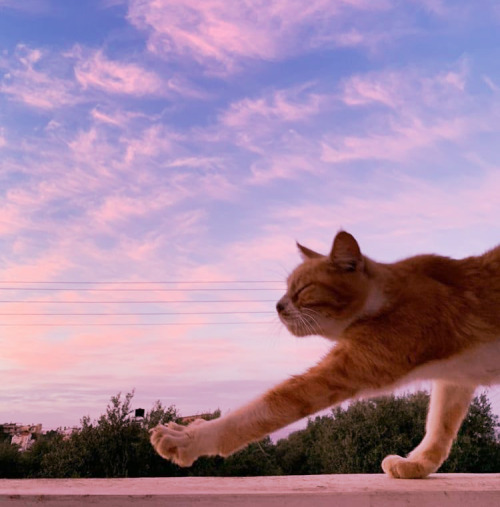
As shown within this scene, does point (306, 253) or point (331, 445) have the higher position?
point (306, 253)

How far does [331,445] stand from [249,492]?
899 centimetres

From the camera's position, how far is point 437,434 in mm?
2432

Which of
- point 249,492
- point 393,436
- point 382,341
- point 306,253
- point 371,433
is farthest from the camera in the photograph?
point 371,433

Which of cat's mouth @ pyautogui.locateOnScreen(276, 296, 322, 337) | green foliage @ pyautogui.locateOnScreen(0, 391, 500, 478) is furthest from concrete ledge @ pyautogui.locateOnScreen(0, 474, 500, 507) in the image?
green foliage @ pyautogui.locateOnScreen(0, 391, 500, 478)

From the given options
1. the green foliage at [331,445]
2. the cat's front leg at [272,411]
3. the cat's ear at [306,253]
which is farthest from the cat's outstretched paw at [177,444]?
the green foliage at [331,445]

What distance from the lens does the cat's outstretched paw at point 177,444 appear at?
69.8 inches

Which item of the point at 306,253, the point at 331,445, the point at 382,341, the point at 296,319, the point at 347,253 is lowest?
the point at 331,445

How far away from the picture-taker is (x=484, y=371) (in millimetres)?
2174

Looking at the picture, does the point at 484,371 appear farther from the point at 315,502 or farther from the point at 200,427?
the point at 200,427

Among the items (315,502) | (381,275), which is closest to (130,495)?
(315,502)

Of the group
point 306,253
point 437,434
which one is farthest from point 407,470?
point 306,253

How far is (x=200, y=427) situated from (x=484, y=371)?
3.75 feet

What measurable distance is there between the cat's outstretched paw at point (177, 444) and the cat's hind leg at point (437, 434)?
38.7 inches

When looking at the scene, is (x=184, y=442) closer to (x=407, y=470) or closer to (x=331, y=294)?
(x=331, y=294)
